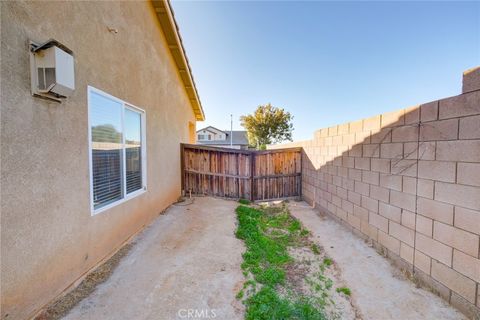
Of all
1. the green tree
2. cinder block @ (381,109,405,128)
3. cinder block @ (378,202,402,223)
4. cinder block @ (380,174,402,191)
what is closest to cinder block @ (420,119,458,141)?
cinder block @ (381,109,405,128)

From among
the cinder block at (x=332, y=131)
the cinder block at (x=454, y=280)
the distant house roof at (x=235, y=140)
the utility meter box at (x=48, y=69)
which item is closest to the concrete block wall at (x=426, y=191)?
the cinder block at (x=454, y=280)

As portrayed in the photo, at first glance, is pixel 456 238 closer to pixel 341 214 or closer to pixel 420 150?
pixel 420 150

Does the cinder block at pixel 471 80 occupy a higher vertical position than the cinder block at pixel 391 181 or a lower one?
higher

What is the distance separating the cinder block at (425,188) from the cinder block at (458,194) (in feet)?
0.26

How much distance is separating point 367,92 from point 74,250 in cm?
1563

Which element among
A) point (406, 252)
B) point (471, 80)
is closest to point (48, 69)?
point (471, 80)

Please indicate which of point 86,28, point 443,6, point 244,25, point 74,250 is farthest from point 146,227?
point 443,6

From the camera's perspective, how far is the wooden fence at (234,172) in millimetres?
7234

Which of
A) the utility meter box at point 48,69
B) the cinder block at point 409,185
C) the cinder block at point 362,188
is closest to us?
the utility meter box at point 48,69

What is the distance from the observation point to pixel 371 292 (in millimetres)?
2592

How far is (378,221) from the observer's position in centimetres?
363

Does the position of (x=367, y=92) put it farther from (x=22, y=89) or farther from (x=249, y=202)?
(x=22, y=89)

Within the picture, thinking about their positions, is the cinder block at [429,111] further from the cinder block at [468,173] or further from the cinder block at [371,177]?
the cinder block at [371,177]

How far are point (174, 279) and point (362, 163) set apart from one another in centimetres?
404
